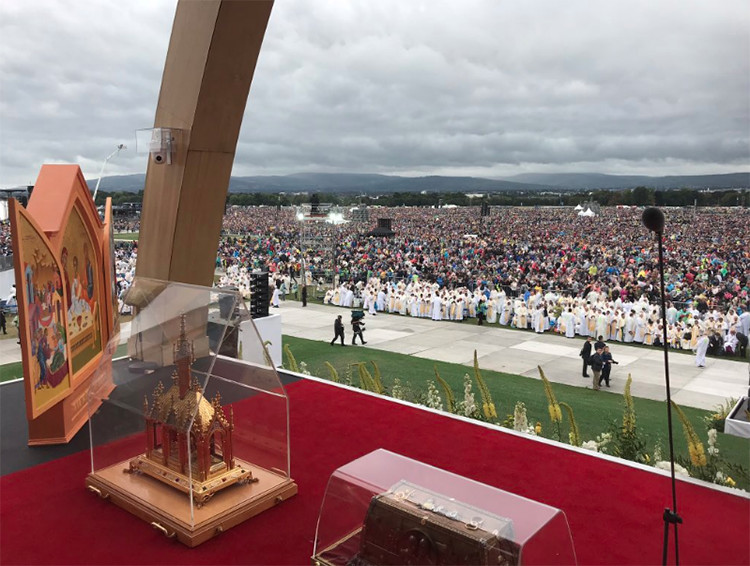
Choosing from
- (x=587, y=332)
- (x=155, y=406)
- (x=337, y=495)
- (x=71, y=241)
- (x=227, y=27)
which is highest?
(x=227, y=27)

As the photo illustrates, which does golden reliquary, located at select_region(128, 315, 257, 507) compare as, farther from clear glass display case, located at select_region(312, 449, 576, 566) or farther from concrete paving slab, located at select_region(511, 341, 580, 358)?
concrete paving slab, located at select_region(511, 341, 580, 358)

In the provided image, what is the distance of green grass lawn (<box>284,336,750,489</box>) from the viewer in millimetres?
7699

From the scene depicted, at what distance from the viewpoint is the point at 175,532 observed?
12.7ft

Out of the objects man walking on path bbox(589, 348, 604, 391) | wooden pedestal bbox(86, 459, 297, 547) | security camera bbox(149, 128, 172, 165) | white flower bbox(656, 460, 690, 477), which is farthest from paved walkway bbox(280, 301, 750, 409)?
wooden pedestal bbox(86, 459, 297, 547)

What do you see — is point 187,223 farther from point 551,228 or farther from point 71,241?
point 551,228

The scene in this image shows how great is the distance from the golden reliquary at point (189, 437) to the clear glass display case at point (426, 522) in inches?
42.6

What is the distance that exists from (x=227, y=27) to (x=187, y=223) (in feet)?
7.52

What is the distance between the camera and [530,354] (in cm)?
1273

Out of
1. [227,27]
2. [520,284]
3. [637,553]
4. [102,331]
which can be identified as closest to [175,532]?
[637,553]

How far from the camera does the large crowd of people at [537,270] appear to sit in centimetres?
1488

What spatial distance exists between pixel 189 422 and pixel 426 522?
182cm

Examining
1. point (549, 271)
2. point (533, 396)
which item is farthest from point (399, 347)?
point (549, 271)

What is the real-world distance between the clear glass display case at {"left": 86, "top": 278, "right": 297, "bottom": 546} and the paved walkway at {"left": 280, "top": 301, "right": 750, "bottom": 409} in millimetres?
7386

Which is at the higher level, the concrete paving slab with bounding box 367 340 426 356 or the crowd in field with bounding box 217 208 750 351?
the crowd in field with bounding box 217 208 750 351
